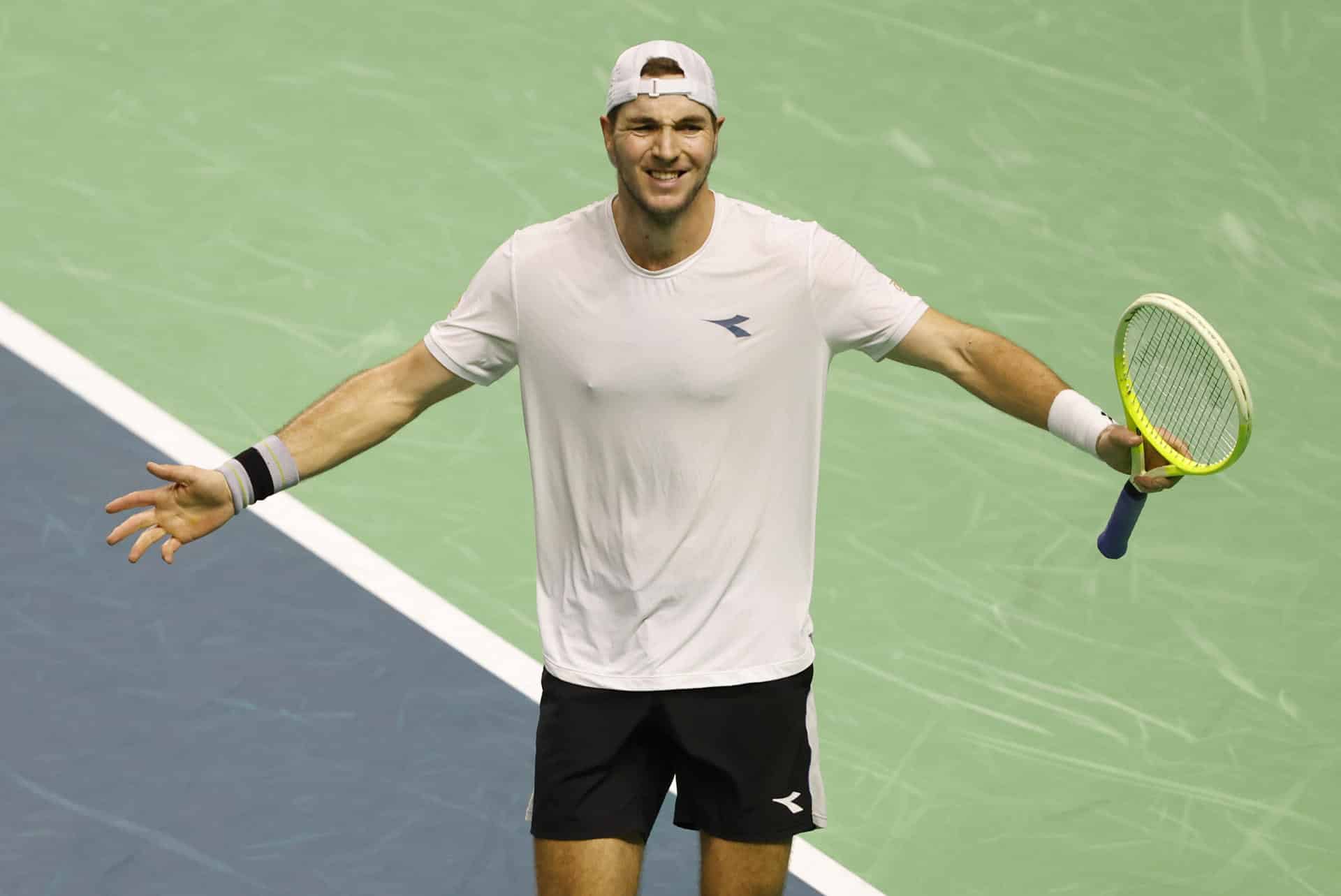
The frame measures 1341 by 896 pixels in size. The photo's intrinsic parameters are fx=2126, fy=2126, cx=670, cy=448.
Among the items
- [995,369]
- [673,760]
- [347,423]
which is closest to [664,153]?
[995,369]

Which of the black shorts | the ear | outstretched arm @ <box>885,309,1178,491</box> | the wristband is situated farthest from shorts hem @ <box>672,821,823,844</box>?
the ear

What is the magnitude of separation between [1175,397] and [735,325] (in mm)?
2225

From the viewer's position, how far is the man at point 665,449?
510 centimetres

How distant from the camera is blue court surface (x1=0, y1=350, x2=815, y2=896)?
645cm

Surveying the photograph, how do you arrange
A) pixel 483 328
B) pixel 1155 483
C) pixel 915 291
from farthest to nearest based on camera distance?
pixel 915 291 → pixel 483 328 → pixel 1155 483

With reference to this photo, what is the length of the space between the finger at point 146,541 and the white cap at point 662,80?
1524mm

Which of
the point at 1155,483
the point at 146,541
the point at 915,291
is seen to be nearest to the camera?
the point at 1155,483

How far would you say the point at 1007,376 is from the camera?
5.14 metres

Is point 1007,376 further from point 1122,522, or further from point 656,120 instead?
point 656,120

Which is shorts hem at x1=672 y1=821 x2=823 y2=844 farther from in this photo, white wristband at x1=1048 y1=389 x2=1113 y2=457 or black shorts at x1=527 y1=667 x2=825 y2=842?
white wristband at x1=1048 y1=389 x2=1113 y2=457

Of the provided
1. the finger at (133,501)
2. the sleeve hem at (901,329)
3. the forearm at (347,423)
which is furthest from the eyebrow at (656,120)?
the finger at (133,501)

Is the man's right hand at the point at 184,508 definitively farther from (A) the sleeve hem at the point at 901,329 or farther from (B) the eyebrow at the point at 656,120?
(A) the sleeve hem at the point at 901,329

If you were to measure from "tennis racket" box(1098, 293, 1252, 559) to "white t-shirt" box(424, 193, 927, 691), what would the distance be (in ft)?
2.02

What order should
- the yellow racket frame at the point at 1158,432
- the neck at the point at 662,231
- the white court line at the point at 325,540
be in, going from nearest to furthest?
the yellow racket frame at the point at 1158,432 → the neck at the point at 662,231 → the white court line at the point at 325,540
